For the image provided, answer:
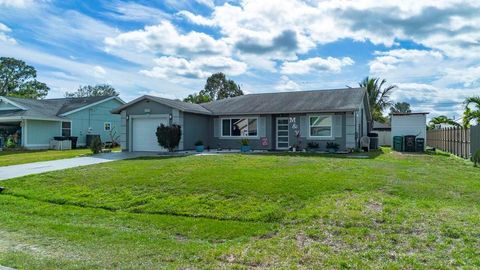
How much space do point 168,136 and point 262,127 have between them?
554 centimetres

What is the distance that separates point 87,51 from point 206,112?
729cm

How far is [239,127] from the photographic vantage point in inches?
856

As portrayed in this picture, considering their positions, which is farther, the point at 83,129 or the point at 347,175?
the point at 83,129

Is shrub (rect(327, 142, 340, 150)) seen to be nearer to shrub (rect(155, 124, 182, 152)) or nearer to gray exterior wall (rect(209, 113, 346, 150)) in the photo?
gray exterior wall (rect(209, 113, 346, 150))

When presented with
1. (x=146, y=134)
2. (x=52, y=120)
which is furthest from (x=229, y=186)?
(x=52, y=120)

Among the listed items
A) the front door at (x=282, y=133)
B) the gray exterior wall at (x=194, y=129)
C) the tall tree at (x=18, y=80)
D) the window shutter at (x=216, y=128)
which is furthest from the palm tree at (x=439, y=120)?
the tall tree at (x=18, y=80)

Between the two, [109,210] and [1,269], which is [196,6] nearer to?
[109,210]

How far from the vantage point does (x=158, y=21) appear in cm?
1503

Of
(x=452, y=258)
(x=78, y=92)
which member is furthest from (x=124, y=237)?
(x=78, y=92)

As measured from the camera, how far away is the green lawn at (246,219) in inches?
186

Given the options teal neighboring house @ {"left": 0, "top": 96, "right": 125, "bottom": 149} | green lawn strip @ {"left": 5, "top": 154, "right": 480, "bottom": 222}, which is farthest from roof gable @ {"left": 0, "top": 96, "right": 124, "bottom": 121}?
green lawn strip @ {"left": 5, "top": 154, "right": 480, "bottom": 222}

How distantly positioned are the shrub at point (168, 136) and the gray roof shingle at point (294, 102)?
3692mm

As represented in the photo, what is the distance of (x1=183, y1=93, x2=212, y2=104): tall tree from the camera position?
44438mm

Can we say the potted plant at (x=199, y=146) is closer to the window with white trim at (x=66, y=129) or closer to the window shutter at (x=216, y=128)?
the window shutter at (x=216, y=128)
